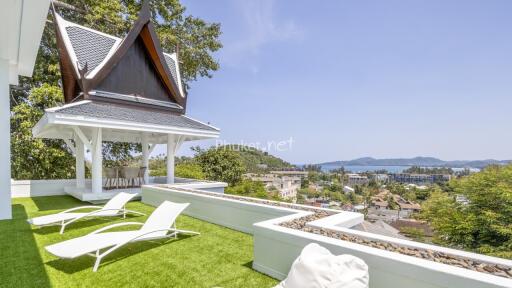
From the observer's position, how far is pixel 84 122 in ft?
30.3

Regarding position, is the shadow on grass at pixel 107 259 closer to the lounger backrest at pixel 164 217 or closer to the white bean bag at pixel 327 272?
the lounger backrest at pixel 164 217

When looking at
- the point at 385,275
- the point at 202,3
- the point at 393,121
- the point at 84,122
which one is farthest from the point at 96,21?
the point at 393,121

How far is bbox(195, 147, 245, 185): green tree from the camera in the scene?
76.8 feet

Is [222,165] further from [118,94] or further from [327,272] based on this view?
[327,272]

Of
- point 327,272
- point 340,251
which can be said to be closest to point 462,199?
point 340,251

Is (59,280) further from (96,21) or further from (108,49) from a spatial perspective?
(96,21)

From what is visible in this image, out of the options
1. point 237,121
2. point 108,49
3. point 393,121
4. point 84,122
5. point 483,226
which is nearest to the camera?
point 84,122

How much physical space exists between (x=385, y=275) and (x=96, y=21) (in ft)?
75.2

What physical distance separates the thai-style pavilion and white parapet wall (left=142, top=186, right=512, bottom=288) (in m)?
5.54

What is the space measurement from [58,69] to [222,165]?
13341 millimetres

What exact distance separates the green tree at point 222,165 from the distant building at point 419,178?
16776 millimetres

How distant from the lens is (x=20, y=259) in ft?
15.9

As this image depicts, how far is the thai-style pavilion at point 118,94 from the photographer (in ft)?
33.6

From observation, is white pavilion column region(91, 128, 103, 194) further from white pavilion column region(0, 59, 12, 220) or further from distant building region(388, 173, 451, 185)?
distant building region(388, 173, 451, 185)
